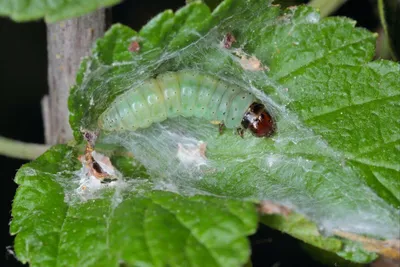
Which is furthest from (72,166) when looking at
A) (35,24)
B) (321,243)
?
(35,24)

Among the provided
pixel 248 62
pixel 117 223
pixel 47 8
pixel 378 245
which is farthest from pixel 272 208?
pixel 47 8

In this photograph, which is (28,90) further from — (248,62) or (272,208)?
(272,208)

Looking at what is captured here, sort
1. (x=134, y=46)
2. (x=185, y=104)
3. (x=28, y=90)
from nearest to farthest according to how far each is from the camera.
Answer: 1. (x=134, y=46)
2. (x=185, y=104)
3. (x=28, y=90)

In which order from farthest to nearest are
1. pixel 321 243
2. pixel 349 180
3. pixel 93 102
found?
pixel 93 102 → pixel 349 180 → pixel 321 243

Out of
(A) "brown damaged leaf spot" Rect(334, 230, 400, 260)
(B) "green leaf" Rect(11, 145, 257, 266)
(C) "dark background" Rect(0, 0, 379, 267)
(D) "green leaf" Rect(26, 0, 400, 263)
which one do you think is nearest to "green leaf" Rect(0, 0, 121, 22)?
(D) "green leaf" Rect(26, 0, 400, 263)

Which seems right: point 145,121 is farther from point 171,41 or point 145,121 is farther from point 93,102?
point 171,41
